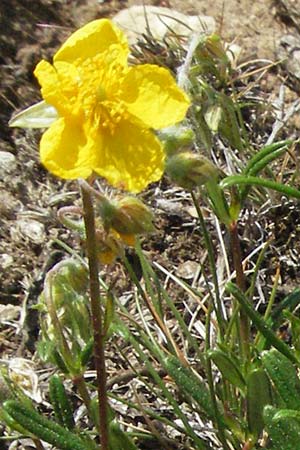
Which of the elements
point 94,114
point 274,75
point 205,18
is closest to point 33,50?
point 205,18

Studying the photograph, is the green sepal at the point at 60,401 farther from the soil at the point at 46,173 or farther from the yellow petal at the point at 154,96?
the yellow petal at the point at 154,96

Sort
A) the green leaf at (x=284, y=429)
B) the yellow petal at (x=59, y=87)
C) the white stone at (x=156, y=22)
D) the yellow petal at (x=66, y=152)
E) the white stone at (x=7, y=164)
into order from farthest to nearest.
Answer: the white stone at (x=156, y=22)
the white stone at (x=7, y=164)
the green leaf at (x=284, y=429)
the yellow petal at (x=59, y=87)
the yellow petal at (x=66, y=152)

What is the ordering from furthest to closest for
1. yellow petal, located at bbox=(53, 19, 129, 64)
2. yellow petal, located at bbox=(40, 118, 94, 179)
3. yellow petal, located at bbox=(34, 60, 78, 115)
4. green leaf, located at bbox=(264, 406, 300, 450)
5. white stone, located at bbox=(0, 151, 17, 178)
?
white stone, located at bbox=(0, 151, 17, 178) → green leaf, located at bbox=(264, 406, 300, 450) → yellow petal, located at bbox=(53, 19, 129, 64) → yellow petal, located at bbox=(34, 60, 78, 115) → yellow petal, located at bbox=(40, 118, 94, 179)

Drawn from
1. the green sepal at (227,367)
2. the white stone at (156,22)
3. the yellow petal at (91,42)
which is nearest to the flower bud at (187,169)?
the yellow petal at (91,42)

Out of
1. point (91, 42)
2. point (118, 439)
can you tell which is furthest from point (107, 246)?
point (118, 439)

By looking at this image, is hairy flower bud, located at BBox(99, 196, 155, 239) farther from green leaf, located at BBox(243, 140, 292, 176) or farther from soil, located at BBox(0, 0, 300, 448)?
soil, located at BBox(0, 0, 300, 448)

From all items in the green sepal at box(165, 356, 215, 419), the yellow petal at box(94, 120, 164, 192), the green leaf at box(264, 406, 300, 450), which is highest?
the yellow petal at box(94, 120, 164, 192)

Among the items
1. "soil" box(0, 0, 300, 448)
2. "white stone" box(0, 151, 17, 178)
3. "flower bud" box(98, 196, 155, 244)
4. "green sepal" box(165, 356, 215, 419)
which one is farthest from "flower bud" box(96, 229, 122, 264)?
"white stone" box(0, 151, 17, 178)
